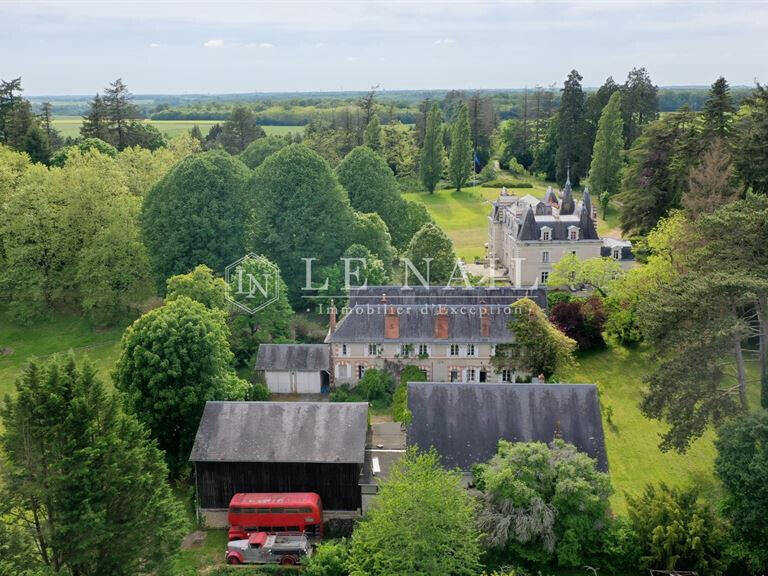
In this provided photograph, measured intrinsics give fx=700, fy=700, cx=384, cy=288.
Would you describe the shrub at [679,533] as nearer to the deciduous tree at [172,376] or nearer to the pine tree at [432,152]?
the deciduous tree at [172,376]

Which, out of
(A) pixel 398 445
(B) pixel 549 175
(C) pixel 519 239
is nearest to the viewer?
(A) pixel 398 445

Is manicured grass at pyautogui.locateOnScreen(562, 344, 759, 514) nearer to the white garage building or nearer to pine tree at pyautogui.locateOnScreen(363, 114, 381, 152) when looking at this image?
the white garage building

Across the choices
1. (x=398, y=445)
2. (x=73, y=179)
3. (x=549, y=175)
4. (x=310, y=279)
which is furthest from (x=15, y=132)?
(x=549, y=175)

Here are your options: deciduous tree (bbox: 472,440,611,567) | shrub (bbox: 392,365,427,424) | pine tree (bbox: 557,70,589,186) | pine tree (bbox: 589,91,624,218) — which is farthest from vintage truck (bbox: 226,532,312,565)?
pine tree (bbox: 557,70,589,186)

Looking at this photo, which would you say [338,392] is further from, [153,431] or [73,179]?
[73,179]

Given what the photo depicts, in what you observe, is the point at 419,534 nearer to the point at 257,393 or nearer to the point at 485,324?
the point at 257,393

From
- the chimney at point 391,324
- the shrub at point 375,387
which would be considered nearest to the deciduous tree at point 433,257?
the chimney at point 391,324
